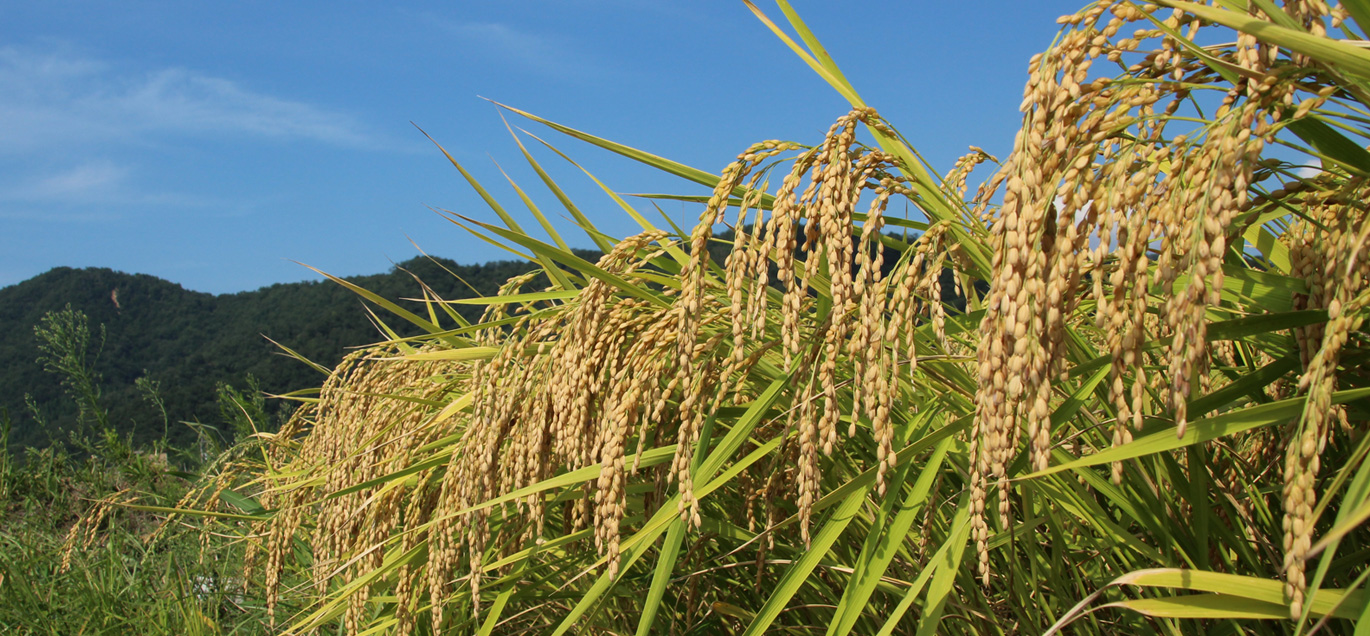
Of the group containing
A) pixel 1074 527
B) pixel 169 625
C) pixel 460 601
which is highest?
pixel 1074 527

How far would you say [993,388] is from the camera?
0.94 meters

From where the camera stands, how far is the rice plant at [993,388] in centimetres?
89

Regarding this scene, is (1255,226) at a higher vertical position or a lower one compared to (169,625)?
higher

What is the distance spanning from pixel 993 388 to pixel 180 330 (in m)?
51.7

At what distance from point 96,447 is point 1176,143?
314 inches

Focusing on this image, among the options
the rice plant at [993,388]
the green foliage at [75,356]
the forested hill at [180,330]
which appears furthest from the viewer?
the forested hill at [180,330]

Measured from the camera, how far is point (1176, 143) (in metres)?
1.01

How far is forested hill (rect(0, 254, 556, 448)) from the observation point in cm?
2886

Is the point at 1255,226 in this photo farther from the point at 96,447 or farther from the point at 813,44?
the point at 96,447

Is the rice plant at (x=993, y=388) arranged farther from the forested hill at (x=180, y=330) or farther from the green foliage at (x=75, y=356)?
the forested hill at (x=180, y=330)

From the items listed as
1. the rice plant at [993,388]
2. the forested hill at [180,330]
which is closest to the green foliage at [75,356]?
the rice plant at [993,388]

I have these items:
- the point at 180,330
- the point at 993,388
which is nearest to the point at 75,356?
the point at 993,388

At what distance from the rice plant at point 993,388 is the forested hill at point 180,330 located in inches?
970

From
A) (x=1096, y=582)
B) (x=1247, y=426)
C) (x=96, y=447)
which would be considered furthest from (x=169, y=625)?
(x=1247, y=426)
